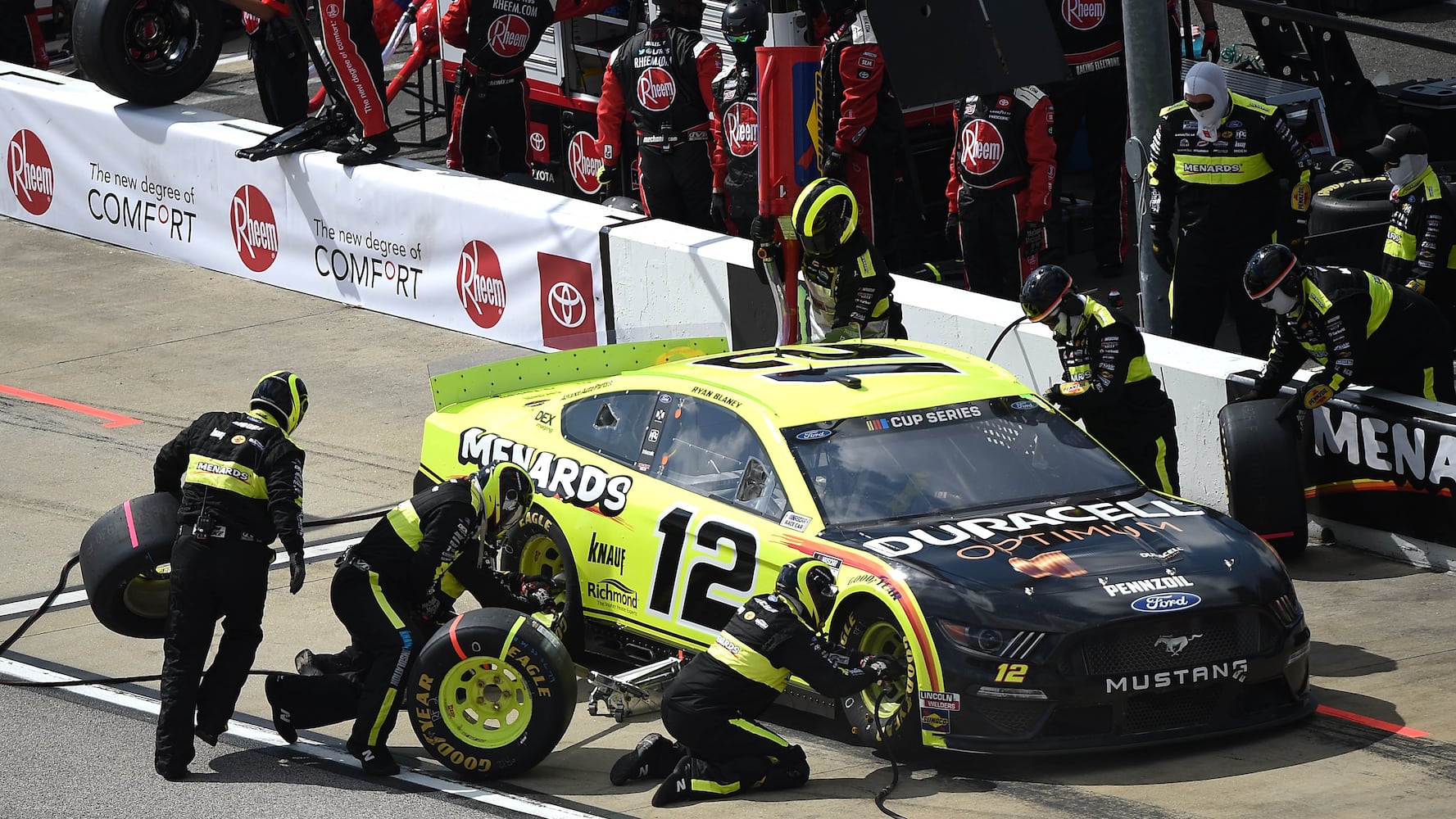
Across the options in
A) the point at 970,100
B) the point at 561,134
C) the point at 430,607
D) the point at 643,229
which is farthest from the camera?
the point at 561,134

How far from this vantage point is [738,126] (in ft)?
46.6

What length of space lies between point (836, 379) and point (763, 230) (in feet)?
10.7

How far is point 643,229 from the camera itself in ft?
46.5

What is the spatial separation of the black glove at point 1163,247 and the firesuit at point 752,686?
495 cm

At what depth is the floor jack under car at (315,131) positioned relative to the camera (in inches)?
637

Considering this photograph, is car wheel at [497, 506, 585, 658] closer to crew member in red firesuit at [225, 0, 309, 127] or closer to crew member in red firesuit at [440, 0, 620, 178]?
crew member in red firesuit at [440, 0, 620, 178]

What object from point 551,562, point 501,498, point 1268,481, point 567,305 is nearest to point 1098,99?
point 567,305

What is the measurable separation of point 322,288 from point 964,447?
29.1ft

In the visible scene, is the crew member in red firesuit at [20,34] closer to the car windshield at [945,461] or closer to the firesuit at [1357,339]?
the firesuit at [1357,339]

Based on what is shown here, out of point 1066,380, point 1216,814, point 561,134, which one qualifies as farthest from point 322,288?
point 1216,814

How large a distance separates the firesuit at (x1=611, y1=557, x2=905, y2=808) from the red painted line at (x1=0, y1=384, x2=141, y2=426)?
23.0 feet

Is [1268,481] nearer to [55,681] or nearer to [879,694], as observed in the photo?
[879,694]

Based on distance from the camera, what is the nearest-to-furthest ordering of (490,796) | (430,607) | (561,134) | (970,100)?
(490,796) < (430,607) < (970,100) < (561,134)

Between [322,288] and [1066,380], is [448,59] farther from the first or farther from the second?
[1066,380]
